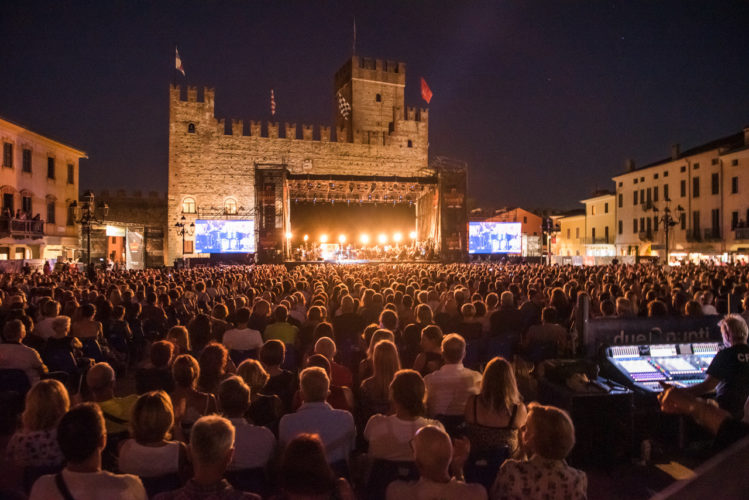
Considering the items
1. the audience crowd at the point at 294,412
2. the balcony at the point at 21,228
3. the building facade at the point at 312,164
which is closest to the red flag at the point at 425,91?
the building facade at the point at 312,164

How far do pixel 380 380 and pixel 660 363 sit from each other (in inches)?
115

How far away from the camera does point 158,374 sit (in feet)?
14.1

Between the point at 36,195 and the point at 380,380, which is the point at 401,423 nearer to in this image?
the point at 380,380

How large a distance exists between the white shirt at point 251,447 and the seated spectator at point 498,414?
1.35 metres

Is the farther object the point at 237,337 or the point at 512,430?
the point at 237,337

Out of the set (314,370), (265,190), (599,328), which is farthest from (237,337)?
(265,190)

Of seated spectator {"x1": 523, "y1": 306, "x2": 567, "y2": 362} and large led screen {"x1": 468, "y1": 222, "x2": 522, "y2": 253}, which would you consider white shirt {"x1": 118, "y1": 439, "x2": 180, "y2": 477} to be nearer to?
seated spectator {"x1": 523, "y1": 306, "x2": 567, "y2": 362}

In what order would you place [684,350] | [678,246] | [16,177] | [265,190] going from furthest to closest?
[678,246]
[16,177]
[265,190]
[684,350]

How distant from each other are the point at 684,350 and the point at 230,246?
28.4 m

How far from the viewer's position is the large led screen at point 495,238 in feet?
105

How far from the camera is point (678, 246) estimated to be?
37.5 metres

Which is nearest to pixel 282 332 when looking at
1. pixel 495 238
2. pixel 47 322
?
pixel 47 322

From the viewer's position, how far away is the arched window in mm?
35625

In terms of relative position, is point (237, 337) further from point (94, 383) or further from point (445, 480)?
point (445, 480)
